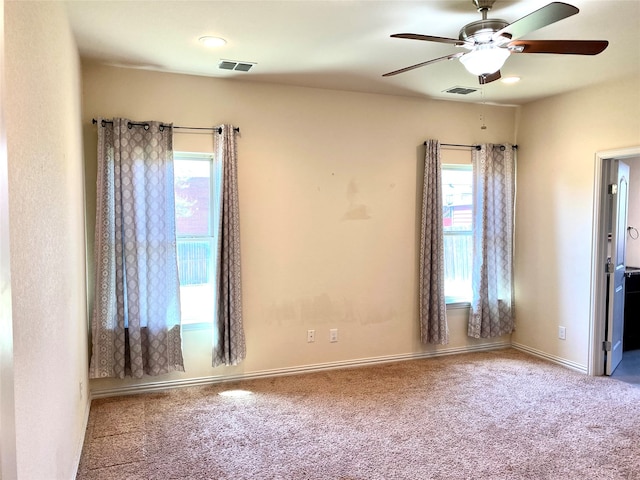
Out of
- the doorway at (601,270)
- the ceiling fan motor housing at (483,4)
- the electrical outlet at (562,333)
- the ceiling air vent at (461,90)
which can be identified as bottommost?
the electrical outlet at (562,333)

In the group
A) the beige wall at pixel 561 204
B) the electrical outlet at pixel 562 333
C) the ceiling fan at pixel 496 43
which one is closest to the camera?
the ceiling fan at pixel 496 43

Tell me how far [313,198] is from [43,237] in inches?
107

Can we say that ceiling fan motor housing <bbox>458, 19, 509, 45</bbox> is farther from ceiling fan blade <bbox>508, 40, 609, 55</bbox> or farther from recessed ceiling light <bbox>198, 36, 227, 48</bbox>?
recessed ceiling light <bbox>198, 36, 227, 48</bbox>

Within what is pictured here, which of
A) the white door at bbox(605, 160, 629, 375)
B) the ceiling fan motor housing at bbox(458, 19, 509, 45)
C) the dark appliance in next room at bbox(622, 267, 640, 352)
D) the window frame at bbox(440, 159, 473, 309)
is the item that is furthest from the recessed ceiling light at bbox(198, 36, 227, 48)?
the dark appliance in next room at bbox(622, 267, 640, 352)

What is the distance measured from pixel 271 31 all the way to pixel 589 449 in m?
3.36

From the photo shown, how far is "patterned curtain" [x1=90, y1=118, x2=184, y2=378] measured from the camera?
349 centimetres

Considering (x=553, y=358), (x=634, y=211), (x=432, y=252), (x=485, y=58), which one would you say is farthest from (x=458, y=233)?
(x=485, y=58)

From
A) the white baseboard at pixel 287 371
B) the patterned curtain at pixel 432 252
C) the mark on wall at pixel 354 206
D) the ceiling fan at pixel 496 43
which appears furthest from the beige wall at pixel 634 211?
the ceiling fan at pixel 496 43

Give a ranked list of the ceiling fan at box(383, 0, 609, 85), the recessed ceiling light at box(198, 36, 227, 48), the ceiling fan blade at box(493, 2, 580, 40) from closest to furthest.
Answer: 1. the ceiling fan blade at box(493, 2, 580, 40)
2. the ceiling fan at box(383, 0, 609, 85)
3. the recessed ceiling light at box(198, 36, 227, 48)

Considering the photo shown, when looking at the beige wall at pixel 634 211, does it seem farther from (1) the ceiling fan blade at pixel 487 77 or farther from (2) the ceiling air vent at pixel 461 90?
(1) the ceiling fan blade at pixel 487 77

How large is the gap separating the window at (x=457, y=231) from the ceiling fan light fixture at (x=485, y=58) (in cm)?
232

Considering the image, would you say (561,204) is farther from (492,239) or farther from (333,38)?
(333,38)

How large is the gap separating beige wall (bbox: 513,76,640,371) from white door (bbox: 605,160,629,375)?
19 cm

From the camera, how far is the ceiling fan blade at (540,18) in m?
1.83
